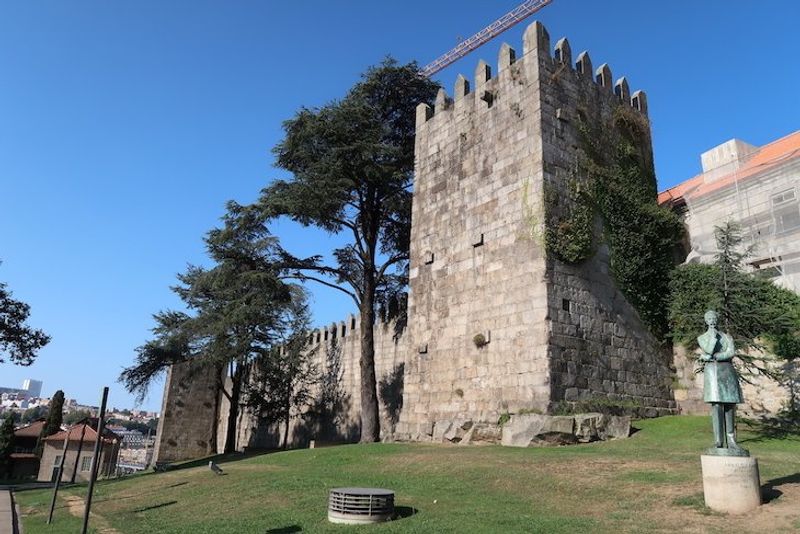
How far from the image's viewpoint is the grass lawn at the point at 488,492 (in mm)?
6605

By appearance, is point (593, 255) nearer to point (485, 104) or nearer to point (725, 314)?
point (725, 314)

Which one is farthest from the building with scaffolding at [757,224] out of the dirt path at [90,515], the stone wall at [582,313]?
the dirt path at [90,515]

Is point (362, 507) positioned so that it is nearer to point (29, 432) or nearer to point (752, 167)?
point (752, 167)

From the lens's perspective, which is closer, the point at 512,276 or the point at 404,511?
the point at 404,511

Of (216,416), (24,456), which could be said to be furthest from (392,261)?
(24,456)

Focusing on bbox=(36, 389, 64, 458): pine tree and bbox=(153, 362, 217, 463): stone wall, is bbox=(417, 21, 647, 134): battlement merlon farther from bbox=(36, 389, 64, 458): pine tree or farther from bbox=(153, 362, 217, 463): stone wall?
bbox=(36, 389, 64, 458): pine tree

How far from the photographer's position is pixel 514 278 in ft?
47.0

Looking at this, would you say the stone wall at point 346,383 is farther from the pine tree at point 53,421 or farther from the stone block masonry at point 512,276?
the pine tree at point 53,421

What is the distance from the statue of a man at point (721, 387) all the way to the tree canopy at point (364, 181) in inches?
508

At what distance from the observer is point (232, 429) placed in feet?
88.0

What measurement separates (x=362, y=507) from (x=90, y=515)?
6512 millimetres

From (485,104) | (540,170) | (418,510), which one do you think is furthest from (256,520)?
(485,104)

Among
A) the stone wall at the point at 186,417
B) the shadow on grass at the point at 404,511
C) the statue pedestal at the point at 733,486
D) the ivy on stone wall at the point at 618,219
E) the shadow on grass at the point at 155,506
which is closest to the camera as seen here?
the statue pedestal at the point at 733,486

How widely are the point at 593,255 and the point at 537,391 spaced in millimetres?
3960
